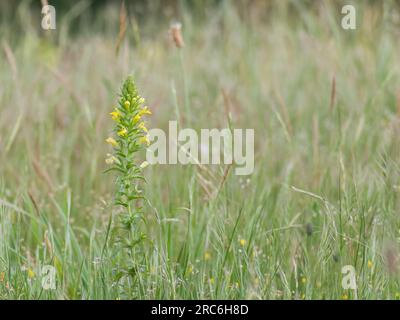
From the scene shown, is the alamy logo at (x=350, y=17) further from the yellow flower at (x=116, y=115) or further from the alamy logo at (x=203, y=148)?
the yellow flower at (x=116, y=115)

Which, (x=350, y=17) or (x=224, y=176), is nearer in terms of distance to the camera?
(x=224, y=176)

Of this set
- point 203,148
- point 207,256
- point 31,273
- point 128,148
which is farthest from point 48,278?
point 203,148

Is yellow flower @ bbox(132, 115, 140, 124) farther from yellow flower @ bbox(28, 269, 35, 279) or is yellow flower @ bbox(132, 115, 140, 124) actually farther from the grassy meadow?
yellow flower @ bbox(28, 269, 35, 279)

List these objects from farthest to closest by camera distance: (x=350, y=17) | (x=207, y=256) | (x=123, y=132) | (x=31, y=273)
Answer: (x=350, y=17) < (x=207, y=256) < (x=31, y=273) < (x=123, y=132)

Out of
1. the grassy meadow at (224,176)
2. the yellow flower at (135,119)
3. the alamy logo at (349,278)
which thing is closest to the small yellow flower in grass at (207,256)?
the grassy meadow at (224,176)

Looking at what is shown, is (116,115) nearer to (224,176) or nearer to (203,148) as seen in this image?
(224,176)

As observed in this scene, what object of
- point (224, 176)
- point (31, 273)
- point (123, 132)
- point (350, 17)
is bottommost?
point (31, 273)

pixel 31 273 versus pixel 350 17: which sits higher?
pixel 350 17

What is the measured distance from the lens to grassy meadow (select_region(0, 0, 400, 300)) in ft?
7.22

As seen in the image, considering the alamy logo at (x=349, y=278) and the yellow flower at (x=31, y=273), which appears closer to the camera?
the alamy logo at (x=349, y=278)

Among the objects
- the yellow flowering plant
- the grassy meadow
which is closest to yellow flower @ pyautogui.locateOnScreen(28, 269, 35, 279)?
the grassy meadow

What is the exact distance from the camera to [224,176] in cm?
239

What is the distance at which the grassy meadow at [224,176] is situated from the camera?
86.6 inches
